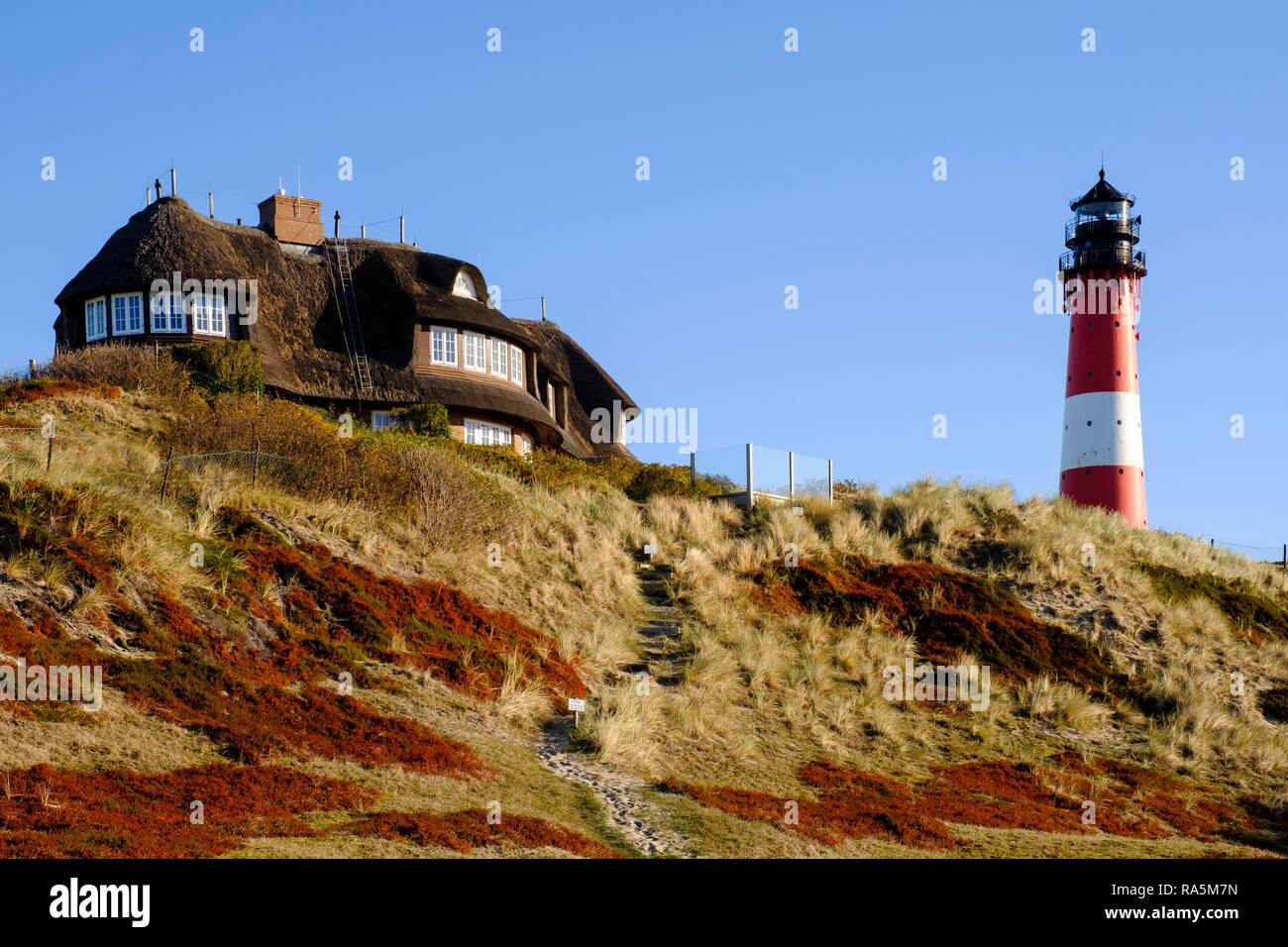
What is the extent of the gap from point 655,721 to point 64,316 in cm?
2689

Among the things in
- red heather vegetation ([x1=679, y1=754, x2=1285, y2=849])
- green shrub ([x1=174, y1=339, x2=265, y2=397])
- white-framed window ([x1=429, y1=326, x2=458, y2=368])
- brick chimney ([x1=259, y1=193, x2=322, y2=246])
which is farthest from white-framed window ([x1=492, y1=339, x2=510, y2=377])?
red heather vegetation ([x1=679, y1=754, x2=1285, y2=849])

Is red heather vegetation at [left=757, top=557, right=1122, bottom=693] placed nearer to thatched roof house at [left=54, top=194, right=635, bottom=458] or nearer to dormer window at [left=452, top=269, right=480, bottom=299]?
thatched roof house at [left=54, top=194, right=635, bottom=458]

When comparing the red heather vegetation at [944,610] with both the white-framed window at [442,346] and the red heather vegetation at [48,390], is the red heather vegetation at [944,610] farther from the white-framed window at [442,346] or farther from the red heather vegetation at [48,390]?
the white-framed window at [442,346]

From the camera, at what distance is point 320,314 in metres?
39.3

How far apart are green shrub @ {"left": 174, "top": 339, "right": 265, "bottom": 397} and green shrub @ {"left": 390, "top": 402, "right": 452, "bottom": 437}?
4003 millimetres

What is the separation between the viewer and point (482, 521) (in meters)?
24.2

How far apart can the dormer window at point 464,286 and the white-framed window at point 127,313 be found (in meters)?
9.43

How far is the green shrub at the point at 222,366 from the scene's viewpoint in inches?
1291

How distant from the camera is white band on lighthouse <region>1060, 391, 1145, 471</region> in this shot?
4062 cm

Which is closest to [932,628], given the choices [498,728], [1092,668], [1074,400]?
[1092,668]

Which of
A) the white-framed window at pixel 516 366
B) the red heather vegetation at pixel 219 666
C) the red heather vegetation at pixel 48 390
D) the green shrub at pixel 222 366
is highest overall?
the white-framed window at pixel 516 366

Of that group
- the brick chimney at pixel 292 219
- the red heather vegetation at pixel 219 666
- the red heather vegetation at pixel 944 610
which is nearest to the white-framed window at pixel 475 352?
the brick chimney at pixel 292 219

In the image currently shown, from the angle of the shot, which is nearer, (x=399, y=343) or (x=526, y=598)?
(x=526, y=598)

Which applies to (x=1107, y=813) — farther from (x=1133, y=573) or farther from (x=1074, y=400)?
(x=1074, y=400)
